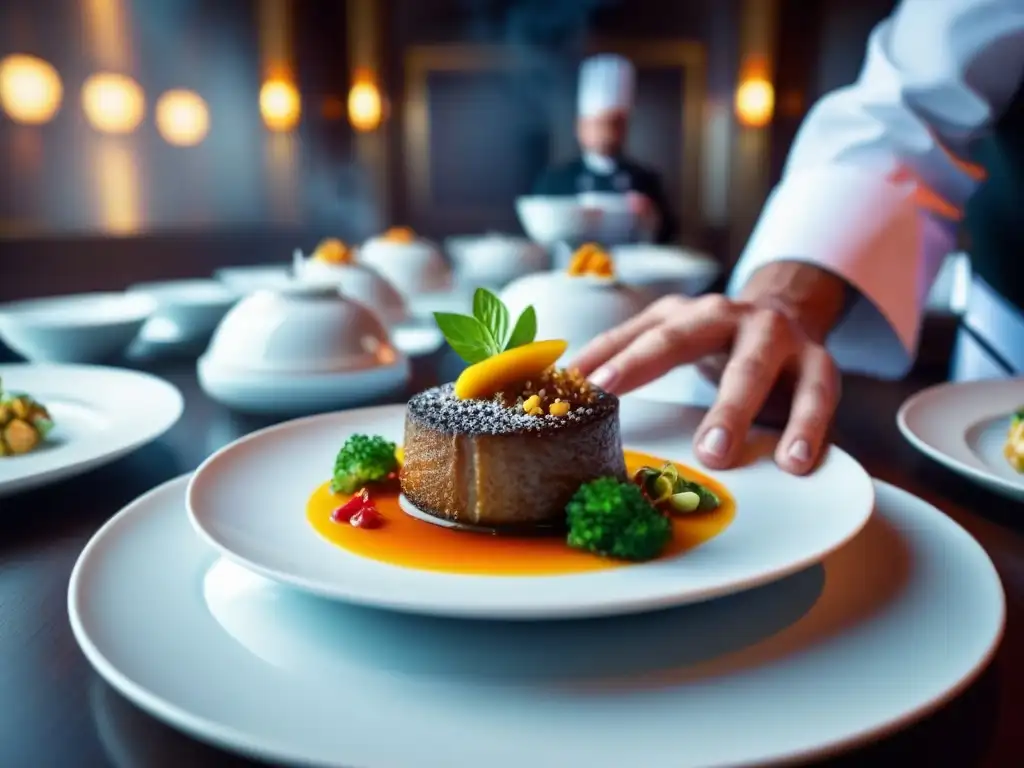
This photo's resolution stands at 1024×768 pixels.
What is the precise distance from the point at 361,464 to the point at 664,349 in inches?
21.2

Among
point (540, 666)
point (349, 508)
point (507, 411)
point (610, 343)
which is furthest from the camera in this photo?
point (610, 343)

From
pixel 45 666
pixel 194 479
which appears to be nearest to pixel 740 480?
pixel 194 479

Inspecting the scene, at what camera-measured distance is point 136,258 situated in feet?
24.6

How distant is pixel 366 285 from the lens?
205 cm

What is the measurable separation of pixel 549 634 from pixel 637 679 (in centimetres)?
10

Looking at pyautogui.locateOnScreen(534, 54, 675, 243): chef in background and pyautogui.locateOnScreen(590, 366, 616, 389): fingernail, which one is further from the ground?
pyautogui.locateOnScreen(534, 54, 675, 243): chef in background

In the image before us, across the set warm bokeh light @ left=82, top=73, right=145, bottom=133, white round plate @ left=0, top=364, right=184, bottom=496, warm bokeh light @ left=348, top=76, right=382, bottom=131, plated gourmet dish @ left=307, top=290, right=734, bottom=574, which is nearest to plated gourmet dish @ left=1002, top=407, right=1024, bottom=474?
plated gourmet dish @ left=307, top=290, right=734, bottom=574

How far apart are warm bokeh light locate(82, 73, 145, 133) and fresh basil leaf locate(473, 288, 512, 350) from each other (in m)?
9.27

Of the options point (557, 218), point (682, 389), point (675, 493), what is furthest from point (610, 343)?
point (557, 218)

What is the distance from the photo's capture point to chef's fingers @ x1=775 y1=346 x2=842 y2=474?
0.99 m

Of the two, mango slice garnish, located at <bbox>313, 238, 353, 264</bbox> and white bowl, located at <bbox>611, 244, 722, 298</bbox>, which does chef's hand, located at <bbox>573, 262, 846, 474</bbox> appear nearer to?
white bowl, located at <bbox>611, 244, 722, 298</bbox>

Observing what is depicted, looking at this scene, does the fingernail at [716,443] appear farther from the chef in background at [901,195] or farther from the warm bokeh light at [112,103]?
the warm bokeh light at [112,103]

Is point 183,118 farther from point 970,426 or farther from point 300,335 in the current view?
point 970,426

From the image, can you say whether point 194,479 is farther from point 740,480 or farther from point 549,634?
point 740,480
